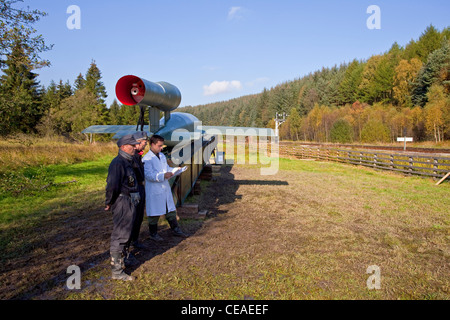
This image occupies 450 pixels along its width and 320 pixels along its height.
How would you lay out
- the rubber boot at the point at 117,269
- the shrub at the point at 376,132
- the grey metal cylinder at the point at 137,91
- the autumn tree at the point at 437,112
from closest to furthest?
the rubber boot at the point at 117,269, the grey metal cylinder at the point at 137,91, the autumn tree at the point at 437,112, the shrub at the point at 376,132

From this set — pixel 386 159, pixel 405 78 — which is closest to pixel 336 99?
pixel 405 78

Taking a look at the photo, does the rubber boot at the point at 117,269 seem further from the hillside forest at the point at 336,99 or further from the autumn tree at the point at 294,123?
the autumn tree at the point at 294,123

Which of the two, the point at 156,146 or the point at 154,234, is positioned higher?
the point at 156,146

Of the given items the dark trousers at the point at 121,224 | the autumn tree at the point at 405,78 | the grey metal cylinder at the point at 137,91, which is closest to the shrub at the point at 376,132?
the autumn tree at the point at 405,78

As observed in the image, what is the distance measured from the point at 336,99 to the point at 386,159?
2597 inches

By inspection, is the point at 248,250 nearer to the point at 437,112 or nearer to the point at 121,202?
the point at 121,202

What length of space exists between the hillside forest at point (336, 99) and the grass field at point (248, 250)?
333cm

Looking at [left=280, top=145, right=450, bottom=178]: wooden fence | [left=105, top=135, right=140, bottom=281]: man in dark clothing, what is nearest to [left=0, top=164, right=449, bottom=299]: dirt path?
[left=105, top=135, right=140, bottom=281]: man in dark clothing

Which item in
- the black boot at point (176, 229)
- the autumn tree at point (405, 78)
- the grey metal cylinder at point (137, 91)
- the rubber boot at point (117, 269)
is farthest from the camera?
the autumn tree at point (405, 78)

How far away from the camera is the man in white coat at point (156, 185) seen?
4.47m

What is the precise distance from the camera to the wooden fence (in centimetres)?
1222

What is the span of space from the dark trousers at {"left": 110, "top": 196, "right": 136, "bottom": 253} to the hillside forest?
15.9 ft

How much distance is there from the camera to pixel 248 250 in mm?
4438

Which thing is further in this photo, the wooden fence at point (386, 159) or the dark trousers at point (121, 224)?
the wooden fence at point (386, 159)
